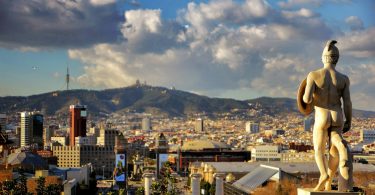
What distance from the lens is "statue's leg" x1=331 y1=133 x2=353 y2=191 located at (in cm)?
922

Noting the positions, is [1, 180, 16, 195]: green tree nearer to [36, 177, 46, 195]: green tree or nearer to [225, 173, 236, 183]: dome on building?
[36, 177, 46, 195]: green tree

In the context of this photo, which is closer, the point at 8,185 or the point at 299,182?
the point at 8,185

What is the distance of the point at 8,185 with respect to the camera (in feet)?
113

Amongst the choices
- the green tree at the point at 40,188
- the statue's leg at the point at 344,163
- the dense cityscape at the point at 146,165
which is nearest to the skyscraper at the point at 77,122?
the dense cityscape at the point at 146,165

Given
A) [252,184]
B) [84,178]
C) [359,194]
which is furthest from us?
[84,178]

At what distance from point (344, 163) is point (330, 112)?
→ 0.63 meters

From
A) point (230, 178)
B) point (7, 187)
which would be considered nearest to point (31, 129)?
point (230, 178)

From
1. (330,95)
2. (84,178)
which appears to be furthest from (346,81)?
(84,178)

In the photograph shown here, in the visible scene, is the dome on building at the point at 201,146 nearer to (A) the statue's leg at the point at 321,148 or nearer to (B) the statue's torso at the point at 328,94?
(A) the statue's leg at the point at 321,148

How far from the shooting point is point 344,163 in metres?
9.23

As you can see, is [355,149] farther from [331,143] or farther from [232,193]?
[331,143]

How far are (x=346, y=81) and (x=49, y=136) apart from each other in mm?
173829

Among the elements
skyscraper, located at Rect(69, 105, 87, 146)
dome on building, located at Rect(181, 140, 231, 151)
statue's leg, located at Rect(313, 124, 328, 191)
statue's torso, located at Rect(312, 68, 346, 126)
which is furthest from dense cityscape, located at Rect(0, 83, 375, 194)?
statue's torso, located at Rect(312, 68, 346, 126)

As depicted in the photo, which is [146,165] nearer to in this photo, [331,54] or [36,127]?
[36,127]
